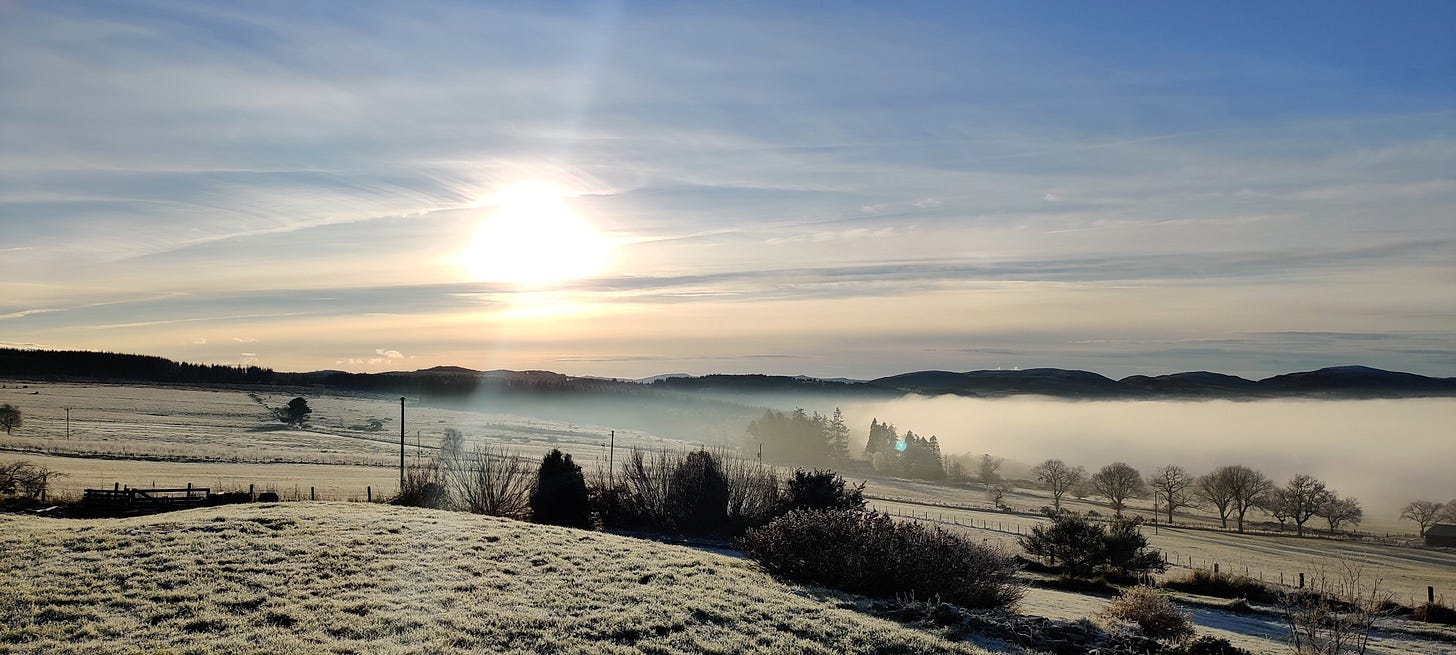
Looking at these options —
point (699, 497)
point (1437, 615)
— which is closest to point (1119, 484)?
point (699, 497)

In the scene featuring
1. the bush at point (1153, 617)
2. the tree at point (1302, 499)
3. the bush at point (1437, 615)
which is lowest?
the tree at point (1302, 499)

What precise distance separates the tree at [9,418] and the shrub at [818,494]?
81.2 metres

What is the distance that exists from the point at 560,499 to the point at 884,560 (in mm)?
21512

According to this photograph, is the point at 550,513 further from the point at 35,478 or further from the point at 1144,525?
the point at 1144,525

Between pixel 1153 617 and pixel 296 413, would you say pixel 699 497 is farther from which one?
pixel 296 413

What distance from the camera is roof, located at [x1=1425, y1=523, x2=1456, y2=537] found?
8306 cm

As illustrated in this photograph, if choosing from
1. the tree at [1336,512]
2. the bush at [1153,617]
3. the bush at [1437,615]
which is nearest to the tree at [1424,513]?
the tree at [1336,512]

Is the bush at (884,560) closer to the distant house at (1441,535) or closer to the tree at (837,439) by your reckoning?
the distant house at (1441,535)

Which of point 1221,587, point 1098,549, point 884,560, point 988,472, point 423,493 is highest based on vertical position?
point 884,560

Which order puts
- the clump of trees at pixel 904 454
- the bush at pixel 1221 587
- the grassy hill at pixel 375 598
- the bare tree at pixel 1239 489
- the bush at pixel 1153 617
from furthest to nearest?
1. the clump of trees at pixel 904 454
2. the bare tree at pixel 1239 489
3. the bush at pixel 1221 587
4. the bush at pixel 1153 617
5. the grassy hill at pixel 375 598

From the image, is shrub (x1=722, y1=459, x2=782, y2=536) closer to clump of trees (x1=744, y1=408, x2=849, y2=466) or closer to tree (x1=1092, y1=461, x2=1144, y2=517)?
tree (x1=1092, y1=461, x2=1144, y2=517)

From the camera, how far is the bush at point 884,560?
19016 mm

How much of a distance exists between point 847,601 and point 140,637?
474 inches

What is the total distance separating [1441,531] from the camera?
83875 millimetres
